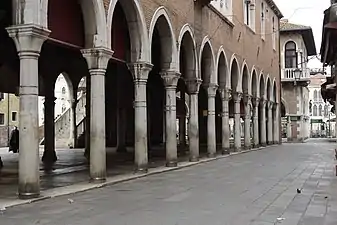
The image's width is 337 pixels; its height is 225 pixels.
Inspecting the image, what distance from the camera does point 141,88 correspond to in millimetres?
15570

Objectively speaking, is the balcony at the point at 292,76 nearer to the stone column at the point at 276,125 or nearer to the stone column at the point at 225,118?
the stone column at the point at 276,125

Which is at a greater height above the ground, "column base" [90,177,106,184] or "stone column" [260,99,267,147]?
"stone column" [260,99,267,147]

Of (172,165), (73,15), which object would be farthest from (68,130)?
(73,15)

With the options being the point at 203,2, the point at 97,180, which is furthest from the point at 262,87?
the point at 97,180

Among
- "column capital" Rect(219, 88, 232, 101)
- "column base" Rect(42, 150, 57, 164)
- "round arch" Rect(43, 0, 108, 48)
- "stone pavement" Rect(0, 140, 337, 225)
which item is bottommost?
"stone pavement" Rect(0, 140, 337, 225)

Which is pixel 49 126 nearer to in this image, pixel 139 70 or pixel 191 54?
pixel 191 54

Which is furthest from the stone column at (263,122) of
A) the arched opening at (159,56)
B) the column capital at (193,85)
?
the column capital at (193,85)

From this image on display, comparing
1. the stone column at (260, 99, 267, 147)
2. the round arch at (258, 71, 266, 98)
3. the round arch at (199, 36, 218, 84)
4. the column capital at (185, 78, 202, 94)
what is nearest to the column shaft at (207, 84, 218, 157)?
the round arch at (199, 36, 218, 84)

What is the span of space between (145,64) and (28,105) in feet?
18.8

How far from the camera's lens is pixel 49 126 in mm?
22016

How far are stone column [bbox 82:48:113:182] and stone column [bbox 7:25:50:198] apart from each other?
2670 millimetres

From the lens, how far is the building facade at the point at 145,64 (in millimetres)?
10383

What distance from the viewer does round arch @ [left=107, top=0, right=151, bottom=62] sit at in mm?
15023

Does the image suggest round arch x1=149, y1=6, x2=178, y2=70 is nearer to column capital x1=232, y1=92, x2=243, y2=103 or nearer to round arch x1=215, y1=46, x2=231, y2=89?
round arch x1=215, y1=46, x2=231, y2=89
